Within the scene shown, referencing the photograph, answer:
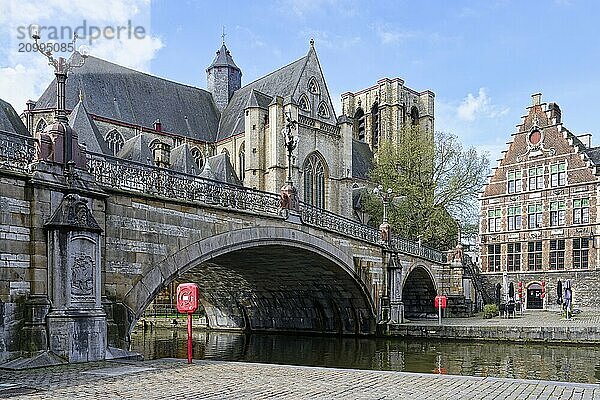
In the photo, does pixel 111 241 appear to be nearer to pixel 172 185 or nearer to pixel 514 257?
pixel 172 185

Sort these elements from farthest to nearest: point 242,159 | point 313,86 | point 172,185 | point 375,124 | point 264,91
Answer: point 375,124 → point 264,91 → point 313,86 → point 242,159 → point 172,185

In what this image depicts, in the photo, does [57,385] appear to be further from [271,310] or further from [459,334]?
[271,310]

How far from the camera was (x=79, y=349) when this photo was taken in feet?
40.8

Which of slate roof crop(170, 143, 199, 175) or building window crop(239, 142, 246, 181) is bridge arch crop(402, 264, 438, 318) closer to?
slate roof crop(170, 143, 199, 175)

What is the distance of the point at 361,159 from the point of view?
55.5 meters

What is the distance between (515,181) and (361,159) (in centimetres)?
1628

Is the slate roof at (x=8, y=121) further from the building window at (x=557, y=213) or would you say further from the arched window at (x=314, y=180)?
the building window at (x=557, y=213)

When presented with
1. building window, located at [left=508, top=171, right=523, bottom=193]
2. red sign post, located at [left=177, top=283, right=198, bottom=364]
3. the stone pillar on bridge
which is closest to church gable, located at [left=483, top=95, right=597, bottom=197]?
building window, located at [left=508, top=171, right=523, bottom=193]

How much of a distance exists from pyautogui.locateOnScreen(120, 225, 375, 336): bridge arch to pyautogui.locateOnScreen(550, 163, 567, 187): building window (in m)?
18.0

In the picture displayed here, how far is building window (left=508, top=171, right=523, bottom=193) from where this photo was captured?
4131cm

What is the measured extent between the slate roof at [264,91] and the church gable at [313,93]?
0.35 meters

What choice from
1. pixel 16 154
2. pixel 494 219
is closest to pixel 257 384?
pixel 16 154

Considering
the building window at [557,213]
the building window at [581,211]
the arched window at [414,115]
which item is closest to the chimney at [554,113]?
the building window at [557,213]

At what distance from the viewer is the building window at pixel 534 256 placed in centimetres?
4019
